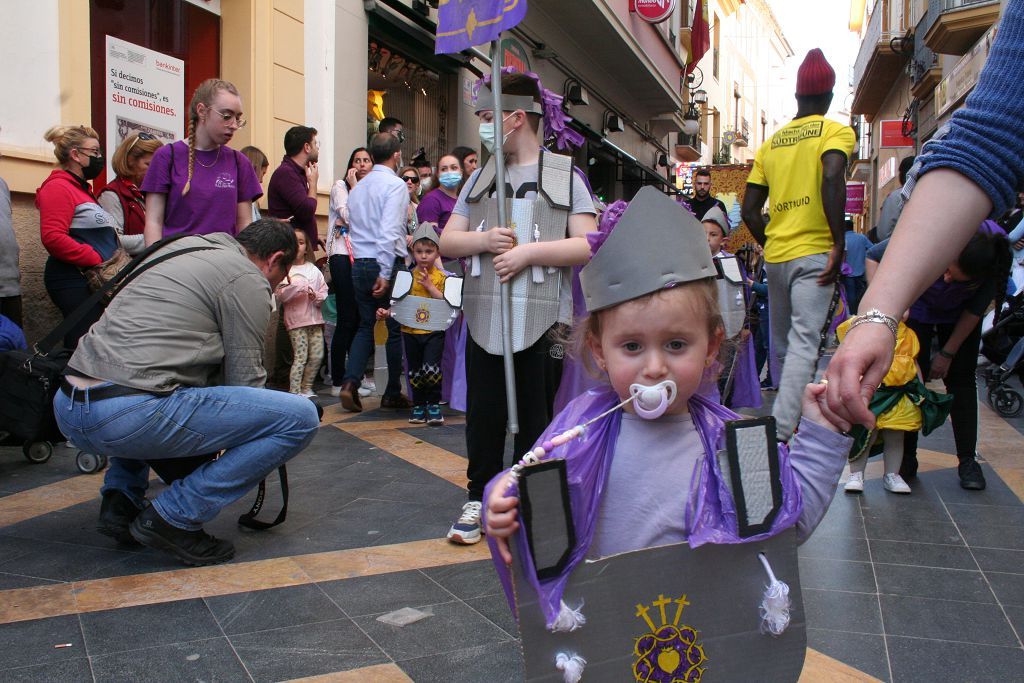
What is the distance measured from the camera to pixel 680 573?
1.61 metres

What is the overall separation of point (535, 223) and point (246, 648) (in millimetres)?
1897

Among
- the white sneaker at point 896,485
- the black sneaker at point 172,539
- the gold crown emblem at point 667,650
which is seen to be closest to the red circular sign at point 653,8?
the white sneaker at point 896,485

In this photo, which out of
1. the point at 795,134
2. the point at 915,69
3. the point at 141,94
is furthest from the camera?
the point at 915,69

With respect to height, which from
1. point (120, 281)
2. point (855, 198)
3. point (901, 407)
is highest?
point (855, 198)

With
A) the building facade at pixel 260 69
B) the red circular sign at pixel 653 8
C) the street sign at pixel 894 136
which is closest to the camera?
the building facade at pixel 260 69

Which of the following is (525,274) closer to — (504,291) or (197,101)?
(504,291)

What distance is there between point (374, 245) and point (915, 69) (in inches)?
836

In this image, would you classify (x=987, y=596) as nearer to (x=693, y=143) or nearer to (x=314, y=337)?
(x=314, y=337)

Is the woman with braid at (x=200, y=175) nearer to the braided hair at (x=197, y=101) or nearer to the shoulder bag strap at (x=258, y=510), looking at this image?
the braided hair at (x=197, y=101)

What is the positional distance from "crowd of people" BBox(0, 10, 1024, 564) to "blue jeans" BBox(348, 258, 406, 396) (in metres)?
0.51

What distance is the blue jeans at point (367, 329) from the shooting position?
7105 mm

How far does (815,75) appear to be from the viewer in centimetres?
504

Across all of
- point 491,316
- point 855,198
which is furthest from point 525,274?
A: point 855,198

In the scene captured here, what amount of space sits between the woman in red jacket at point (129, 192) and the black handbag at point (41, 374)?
2223mm
